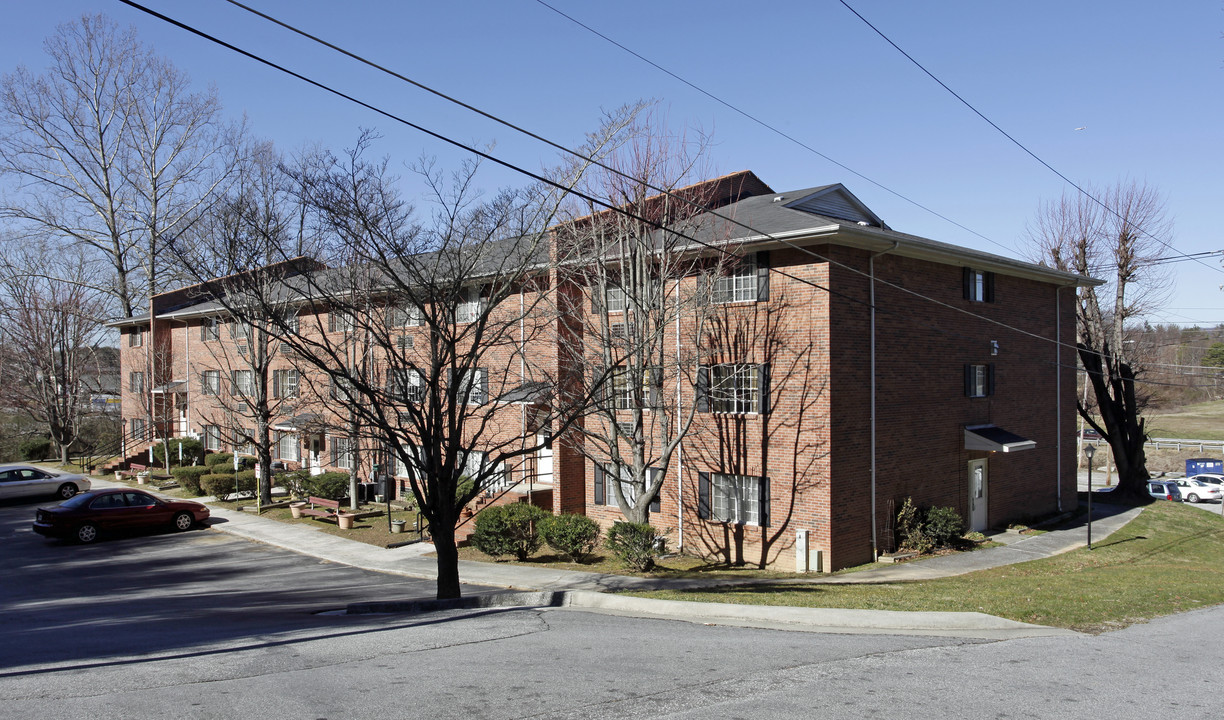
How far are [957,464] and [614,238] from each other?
468 inches

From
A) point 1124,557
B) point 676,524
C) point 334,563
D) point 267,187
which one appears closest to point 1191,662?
point 676,524

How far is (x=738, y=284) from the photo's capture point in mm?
19484

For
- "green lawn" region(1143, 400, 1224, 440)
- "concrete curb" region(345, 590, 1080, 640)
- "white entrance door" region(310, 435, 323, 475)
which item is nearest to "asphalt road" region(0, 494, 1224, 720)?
"concrete curb" region(345, 590, 1080, 640)

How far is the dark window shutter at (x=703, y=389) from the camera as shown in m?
19.5

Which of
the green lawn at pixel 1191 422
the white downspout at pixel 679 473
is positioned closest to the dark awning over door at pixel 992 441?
the white downspout at pixel 679 473

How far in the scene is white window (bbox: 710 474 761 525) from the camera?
62.9 ft

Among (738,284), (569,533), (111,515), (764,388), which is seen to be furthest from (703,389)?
(111,515)

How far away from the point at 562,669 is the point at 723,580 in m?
9.91

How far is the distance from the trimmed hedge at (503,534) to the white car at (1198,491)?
41101mm

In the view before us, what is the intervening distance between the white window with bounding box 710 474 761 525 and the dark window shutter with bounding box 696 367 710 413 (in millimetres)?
1760

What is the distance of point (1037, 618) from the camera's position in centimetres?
1066

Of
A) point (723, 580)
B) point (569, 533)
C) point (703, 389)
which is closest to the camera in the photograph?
point (723, 580)

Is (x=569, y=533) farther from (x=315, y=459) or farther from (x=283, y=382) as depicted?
(x=283, y=382)

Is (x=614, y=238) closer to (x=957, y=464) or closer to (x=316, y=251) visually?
(x=316, y=251)
